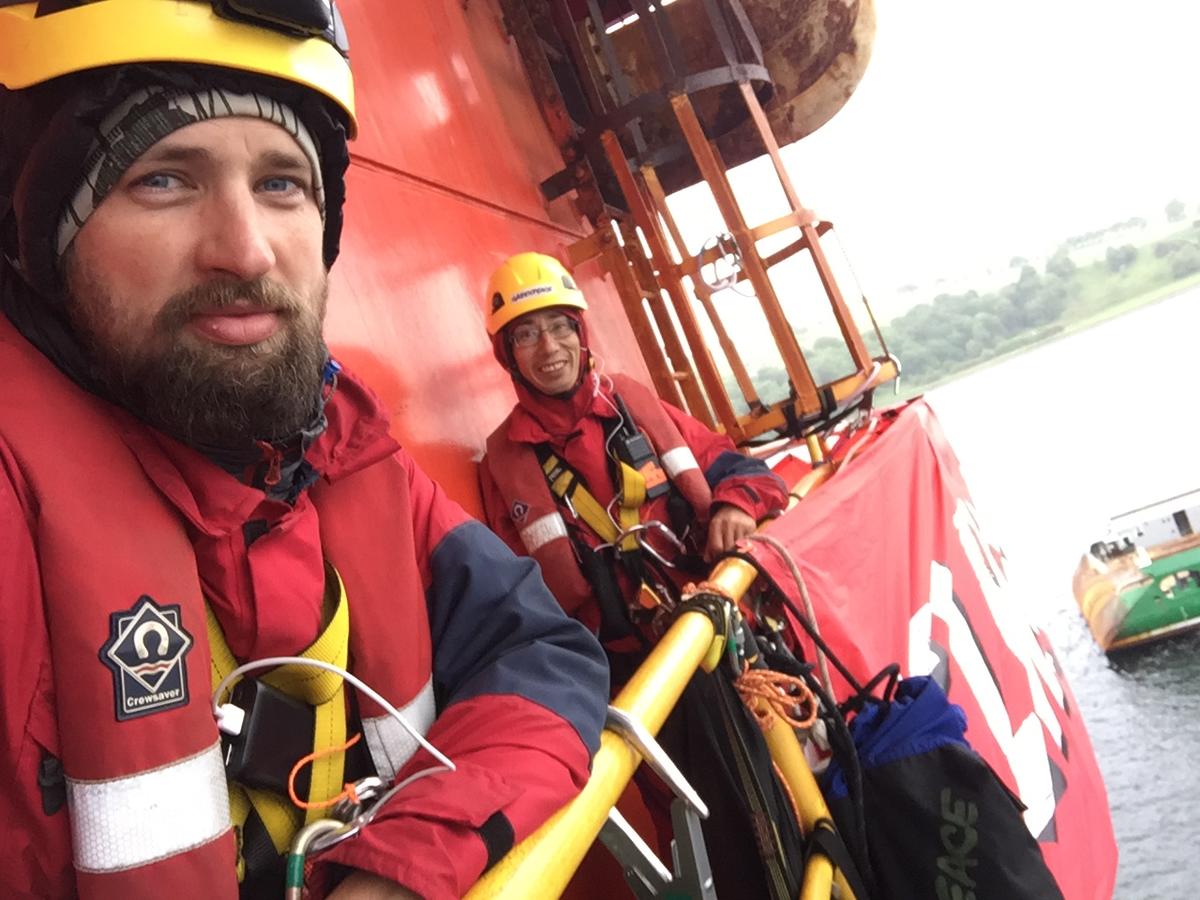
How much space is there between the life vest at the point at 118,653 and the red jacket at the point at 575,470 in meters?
1.76

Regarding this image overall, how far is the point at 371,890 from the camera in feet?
2.48

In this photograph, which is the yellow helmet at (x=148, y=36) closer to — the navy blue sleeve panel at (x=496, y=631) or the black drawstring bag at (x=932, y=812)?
the navy blue sleeve panel at (x=496, y=631)

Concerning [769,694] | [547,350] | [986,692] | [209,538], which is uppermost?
[547,350]

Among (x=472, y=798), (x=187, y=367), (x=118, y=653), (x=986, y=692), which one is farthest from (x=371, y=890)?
(x=986, y=692)

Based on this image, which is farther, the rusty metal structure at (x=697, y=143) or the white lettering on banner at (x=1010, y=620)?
the rusty metal structure at (x=697, y=143)

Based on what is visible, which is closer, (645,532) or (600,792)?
(600,792)

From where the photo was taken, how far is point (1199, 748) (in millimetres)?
7012

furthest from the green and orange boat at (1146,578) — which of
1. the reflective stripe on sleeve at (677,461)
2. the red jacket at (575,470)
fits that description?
the reflective stripe on sleeve at (677,461)

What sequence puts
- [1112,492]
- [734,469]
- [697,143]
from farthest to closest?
[1112,492] < [697,143] < [734,469]

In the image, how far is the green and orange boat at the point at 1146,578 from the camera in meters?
9.39

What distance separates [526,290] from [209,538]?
6.87 ft

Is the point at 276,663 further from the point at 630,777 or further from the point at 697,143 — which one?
the point at 697,143

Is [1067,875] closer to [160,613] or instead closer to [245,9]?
[160,613]

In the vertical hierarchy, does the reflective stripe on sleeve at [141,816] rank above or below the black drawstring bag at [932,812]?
above
